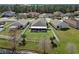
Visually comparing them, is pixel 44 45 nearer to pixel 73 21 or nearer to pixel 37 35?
pixel 37 35

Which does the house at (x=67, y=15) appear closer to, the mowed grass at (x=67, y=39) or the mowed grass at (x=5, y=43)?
the mowed grass at (x=67, y=39)

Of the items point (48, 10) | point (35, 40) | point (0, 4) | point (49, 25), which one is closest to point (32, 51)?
point (35, 40)

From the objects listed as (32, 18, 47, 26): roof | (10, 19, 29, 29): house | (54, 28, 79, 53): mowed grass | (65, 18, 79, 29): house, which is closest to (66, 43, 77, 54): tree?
(54, 28, 79, 53): mowed grass

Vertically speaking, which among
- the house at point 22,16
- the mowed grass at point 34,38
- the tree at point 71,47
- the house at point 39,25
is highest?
the house at point 22,16

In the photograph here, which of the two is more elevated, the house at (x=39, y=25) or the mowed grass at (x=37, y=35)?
the house at (x=39, y=25)

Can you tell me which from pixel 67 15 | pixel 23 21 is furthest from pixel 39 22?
pixel 67 15

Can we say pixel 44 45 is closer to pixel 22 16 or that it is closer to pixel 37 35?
pixel 37 35

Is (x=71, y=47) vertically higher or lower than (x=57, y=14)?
lower

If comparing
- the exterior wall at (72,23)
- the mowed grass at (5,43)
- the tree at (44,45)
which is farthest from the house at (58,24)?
the mowed grass at (5,43)

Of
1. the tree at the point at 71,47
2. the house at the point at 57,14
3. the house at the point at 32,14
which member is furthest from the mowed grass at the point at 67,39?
the house at the point at 32,14

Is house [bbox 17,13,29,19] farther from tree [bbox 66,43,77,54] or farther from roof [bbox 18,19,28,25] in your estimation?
tree [bbox 66,43,77,54]
